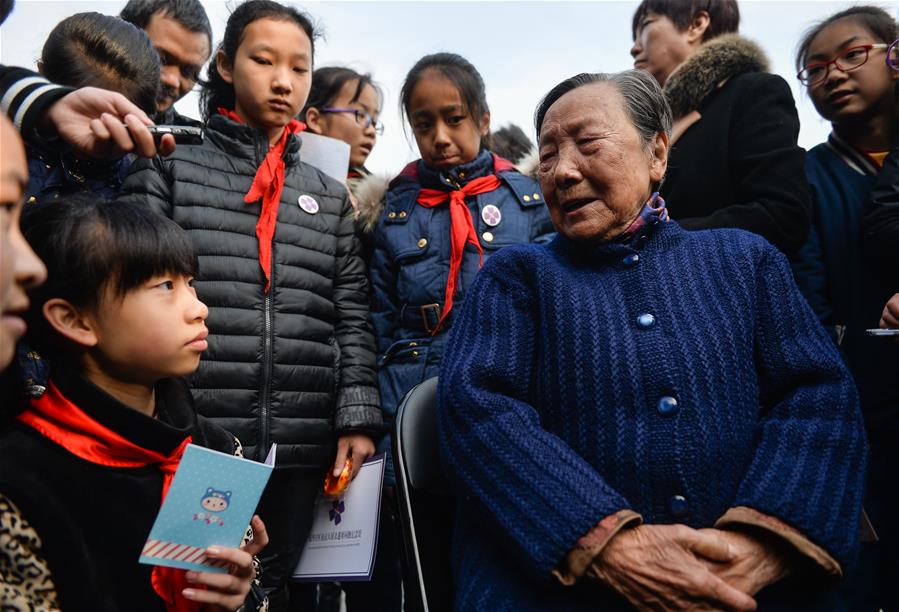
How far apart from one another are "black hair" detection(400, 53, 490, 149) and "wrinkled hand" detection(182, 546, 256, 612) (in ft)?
6.73

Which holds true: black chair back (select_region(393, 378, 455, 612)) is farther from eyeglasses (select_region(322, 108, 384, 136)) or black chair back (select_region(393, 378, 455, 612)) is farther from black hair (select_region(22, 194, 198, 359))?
eyeglasses (select_region(322, 108, 384, 136))

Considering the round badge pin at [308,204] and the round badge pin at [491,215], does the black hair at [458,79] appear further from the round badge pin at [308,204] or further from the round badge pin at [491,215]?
the round badge pin at [308,204]

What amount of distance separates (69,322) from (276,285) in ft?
2.99

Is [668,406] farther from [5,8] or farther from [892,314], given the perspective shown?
[5,8]

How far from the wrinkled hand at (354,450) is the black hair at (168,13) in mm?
2102

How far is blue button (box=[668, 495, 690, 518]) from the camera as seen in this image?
1573mm

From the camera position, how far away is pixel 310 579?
2.30 metres

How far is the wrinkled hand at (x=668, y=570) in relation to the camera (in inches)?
55.4

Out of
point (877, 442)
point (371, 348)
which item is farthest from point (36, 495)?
point (877, 442)

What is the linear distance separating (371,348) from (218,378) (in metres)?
0.57

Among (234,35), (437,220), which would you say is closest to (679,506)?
(437,220)

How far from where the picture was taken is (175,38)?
3.41m

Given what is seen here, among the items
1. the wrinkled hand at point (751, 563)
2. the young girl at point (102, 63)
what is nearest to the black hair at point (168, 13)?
the young girl at point (102, 63)

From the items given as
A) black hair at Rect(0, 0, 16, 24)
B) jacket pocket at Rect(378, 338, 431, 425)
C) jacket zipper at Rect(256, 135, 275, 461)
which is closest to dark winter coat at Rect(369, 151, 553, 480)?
jacket pocket at Rect(378, 338, 431, 425)
